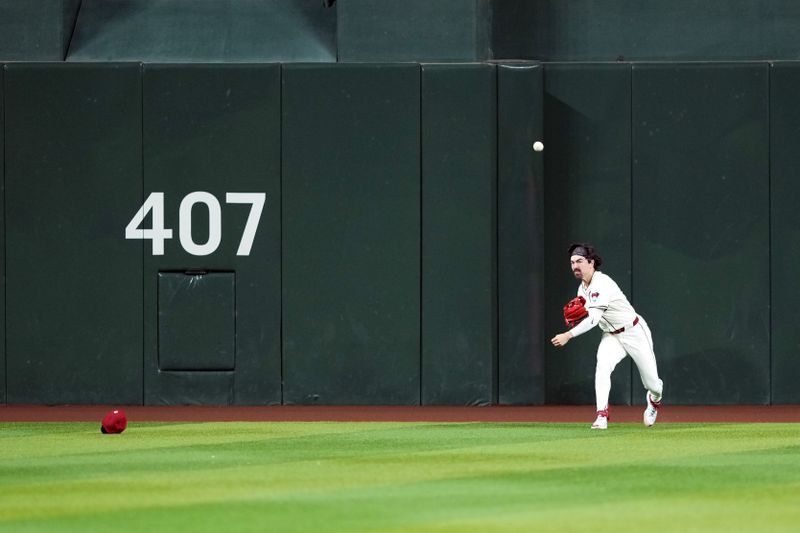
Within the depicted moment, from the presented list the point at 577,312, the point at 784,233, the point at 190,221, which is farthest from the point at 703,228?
the point at 190,221

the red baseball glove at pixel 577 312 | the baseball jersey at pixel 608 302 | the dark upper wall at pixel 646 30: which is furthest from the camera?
the dark upper wall at pixel 646 30

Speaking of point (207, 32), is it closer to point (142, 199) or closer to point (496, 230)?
point (142, 199)

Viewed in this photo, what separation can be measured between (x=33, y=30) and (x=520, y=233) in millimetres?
6721

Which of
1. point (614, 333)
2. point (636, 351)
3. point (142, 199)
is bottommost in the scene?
point (636, 351)

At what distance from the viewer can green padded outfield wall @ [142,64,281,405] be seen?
1891cm

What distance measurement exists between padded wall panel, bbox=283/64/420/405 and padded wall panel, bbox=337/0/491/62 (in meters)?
0.28

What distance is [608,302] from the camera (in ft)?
48.4

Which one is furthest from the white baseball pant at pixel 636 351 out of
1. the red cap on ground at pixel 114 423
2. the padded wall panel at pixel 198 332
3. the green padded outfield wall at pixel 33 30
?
the green padded outfield wall at pixel 33 30

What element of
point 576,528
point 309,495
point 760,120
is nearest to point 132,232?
point 760,120

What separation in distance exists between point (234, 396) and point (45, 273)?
285 cm

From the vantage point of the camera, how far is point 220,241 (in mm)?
18969

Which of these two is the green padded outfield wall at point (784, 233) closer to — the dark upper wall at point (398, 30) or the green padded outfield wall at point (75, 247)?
the dark upper wall at point (398, 30)

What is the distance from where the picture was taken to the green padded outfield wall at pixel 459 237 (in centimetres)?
1884

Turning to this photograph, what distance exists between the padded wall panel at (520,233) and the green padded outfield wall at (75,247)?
459 centimetres
